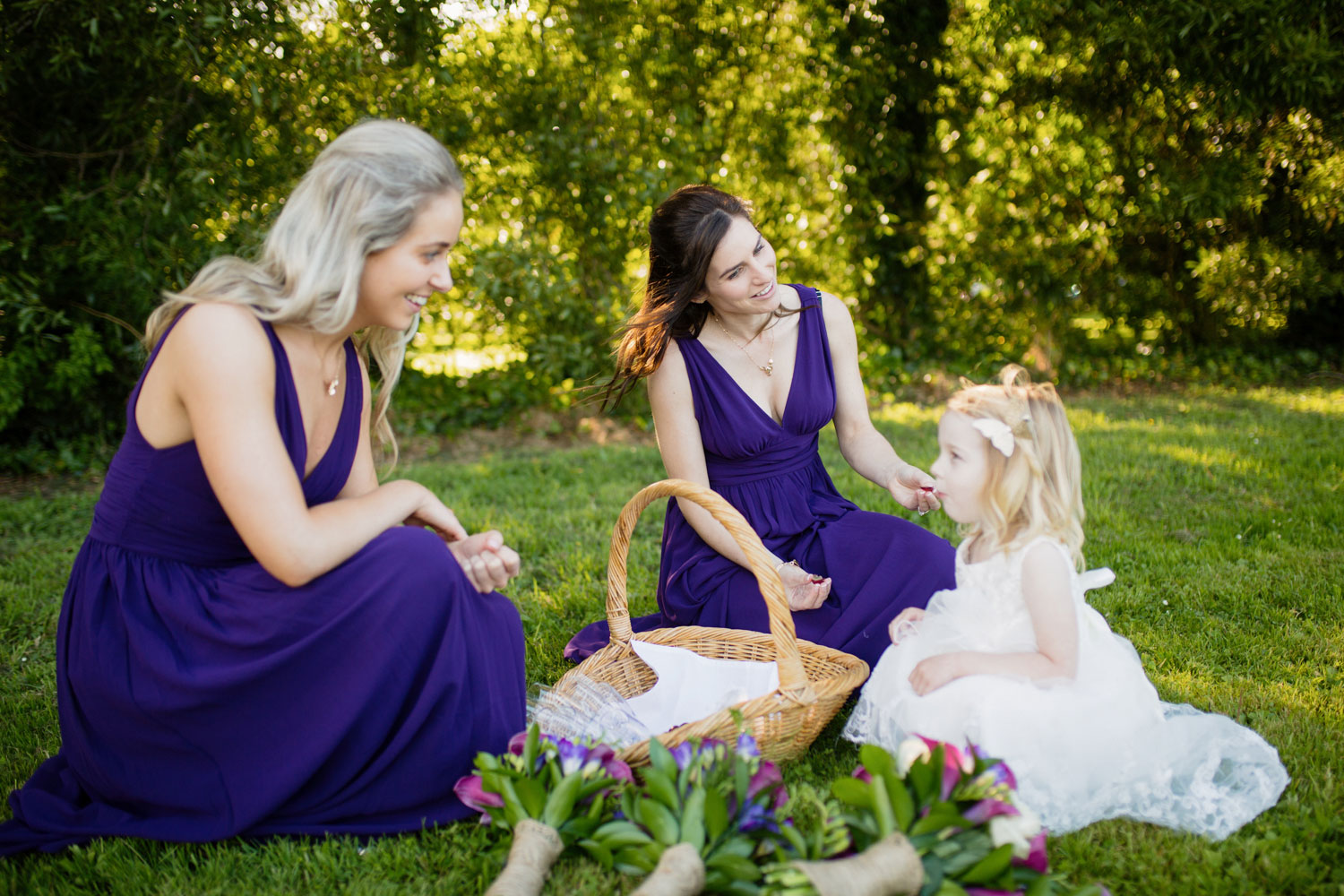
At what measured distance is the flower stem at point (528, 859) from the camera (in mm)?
1830

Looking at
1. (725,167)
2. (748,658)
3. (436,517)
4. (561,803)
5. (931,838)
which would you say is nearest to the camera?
(931,838)

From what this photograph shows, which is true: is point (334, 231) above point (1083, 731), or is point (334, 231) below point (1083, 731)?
above

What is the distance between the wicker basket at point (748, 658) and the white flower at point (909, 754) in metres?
0.32

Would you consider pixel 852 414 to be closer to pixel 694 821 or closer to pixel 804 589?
pixel 804 589

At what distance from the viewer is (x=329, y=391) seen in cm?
231

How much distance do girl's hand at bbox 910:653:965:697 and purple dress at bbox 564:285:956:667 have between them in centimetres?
57

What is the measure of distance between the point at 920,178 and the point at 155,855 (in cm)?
671

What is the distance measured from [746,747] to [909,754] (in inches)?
12.9

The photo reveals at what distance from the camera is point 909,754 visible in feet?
6.50

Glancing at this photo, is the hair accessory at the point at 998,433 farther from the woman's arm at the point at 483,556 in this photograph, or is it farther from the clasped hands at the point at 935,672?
the woman's arm at the point at 483,556

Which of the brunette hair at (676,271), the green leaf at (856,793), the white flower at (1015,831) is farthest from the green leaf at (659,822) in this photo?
the brunette hair at (676,271)

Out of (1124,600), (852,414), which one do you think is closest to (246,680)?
(852,414)

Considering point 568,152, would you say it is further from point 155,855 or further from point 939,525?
point 155,855

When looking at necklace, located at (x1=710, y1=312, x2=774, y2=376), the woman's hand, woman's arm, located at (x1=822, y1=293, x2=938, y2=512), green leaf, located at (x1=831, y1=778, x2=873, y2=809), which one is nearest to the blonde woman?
the woman's hand
